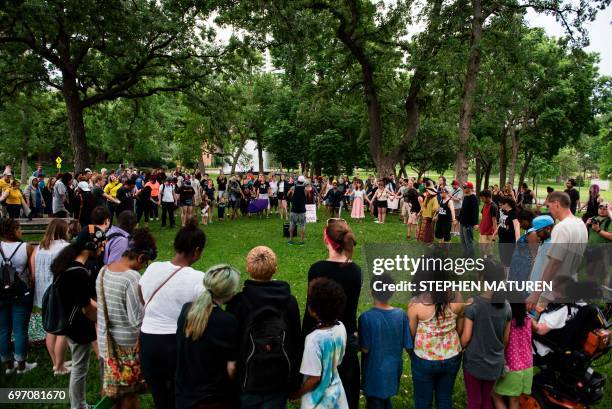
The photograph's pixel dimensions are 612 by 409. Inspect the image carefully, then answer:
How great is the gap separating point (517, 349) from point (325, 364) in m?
1.81

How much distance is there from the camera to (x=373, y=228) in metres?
15.2

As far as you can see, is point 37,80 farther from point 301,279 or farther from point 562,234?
point 562,234

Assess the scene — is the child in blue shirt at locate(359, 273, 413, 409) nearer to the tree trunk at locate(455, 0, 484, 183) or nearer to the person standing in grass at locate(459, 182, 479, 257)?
the person standing in grass at locate(459, 182, 479, 257)

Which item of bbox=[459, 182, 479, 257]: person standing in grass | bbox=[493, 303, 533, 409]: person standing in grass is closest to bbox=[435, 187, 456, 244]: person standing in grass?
bbox=[459, 182, 479, 257]: person standing in grass

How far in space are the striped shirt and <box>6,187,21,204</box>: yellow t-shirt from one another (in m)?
11.7

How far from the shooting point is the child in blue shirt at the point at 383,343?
132 inches

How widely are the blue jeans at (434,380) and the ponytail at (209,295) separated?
5.47ft

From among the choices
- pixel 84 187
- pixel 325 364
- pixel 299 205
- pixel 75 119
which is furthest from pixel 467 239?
pixel 75 119

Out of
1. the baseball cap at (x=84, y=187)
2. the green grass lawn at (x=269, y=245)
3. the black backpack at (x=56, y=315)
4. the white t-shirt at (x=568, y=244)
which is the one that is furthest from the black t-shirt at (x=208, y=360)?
the baseball cap at (x=84, y=187)

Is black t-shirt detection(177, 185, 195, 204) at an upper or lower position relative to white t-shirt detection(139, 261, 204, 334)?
upper

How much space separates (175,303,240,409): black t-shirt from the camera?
9.13 feet

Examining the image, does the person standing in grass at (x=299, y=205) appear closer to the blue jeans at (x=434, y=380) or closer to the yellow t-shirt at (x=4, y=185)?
the blue jeans at (x=434, y=380)

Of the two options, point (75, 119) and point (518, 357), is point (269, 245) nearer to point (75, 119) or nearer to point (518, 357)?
point (518, 357)

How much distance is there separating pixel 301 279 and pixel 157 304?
17.3 feet
